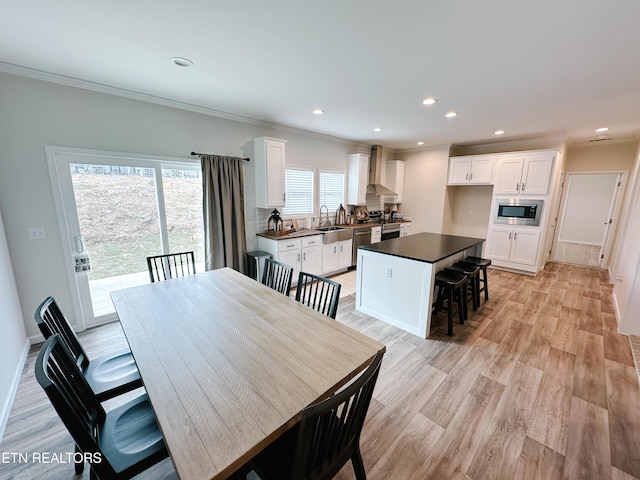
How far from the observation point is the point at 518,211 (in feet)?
16.4

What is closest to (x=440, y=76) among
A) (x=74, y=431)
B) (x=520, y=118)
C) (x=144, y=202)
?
(x=520, y=118)

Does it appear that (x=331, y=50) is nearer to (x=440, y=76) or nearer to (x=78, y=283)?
(x=440, y=76)

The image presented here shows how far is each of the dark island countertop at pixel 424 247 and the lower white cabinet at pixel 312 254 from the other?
130 centimetres

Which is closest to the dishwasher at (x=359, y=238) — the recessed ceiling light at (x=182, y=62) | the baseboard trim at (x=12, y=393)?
the recessed ceiling light at (x=182, y=62)

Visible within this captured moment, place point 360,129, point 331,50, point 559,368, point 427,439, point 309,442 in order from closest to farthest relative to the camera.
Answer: point 309,442
point 427,439
point 331,50
point 559,368
point 360,129

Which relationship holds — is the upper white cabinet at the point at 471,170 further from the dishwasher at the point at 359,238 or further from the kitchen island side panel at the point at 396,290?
the kitchen island side panel at the point at 396,290

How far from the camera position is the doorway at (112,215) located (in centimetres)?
274

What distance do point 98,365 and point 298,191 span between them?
3.82 meters

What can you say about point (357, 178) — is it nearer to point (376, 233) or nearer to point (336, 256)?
point (376, 233)

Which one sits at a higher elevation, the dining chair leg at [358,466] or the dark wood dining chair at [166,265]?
the dark wood dining chair at [166,265]

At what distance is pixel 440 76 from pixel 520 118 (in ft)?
7.04

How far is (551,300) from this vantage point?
12.8ft

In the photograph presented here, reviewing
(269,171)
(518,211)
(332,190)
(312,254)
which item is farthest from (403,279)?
(518,211)

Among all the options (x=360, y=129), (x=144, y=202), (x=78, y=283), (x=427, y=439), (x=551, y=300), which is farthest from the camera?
(x=360, y=129)
